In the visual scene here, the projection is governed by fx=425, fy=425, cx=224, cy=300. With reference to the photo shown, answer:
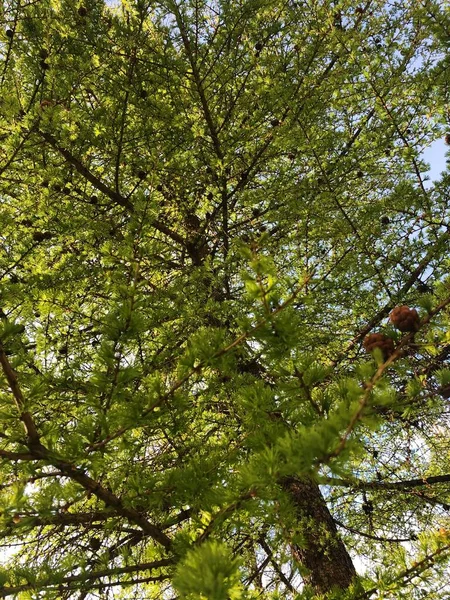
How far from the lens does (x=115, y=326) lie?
1.49 metres

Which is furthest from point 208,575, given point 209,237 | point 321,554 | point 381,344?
point 209,237

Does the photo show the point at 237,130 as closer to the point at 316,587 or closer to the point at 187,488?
the point at 187,488

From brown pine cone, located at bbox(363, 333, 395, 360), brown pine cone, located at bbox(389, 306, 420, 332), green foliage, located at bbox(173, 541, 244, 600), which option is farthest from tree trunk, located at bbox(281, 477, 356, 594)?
green foliage, located at bbox(173, 541, 244, 600)

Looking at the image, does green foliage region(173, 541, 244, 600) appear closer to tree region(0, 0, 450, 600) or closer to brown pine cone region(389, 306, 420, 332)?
tree region(0, 0, 450, 600)

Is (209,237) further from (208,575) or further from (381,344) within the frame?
(208,575)

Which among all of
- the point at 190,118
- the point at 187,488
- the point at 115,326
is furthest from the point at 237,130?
the point at 187,488

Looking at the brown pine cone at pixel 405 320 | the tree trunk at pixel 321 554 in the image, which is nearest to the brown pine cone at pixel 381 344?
the brown pine cone at pixel 405 320

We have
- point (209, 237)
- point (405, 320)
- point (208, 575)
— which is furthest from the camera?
point (209, 237)

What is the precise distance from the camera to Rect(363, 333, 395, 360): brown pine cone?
4.72ft

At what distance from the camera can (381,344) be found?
1.45 metres

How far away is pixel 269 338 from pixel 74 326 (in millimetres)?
2002

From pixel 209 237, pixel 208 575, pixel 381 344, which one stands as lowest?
pixel 208 575

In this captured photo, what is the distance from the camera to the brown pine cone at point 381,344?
4.72 ft

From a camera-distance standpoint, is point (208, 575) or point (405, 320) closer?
point (208, 575)
